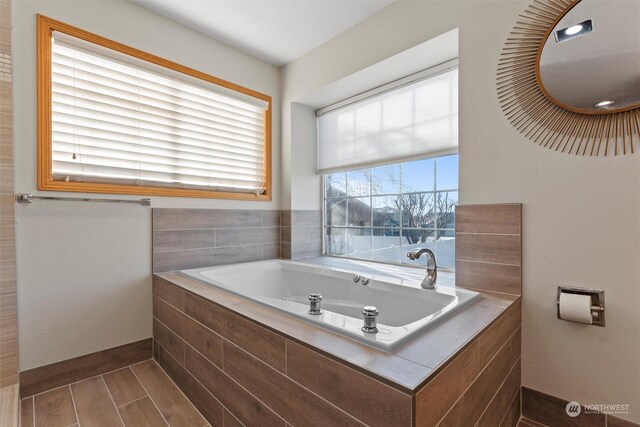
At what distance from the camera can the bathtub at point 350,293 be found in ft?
3.54

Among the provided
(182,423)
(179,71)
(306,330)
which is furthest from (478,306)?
(179,71)

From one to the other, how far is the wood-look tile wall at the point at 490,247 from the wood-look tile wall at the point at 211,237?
166 centimetres

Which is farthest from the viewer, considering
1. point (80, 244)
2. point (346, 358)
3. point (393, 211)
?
point (393, 211)

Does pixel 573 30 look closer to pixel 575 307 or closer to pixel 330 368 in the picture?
pixel 575 307

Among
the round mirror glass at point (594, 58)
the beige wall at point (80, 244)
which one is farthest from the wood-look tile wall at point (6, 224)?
the round mirror glass at point (594, 58)

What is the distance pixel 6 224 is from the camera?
1.56 metres

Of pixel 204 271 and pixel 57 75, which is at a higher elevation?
pixel 57 75

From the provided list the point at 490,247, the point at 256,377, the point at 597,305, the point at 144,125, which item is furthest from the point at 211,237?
the point at 597,305

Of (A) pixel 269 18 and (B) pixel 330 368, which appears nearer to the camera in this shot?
(B) pixel 330 368

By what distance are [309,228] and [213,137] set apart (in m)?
1.19

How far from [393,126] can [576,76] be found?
1.16m

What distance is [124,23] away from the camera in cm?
197

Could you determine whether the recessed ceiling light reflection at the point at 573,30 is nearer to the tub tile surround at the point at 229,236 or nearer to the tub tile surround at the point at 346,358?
the tub tile surround at the point at 346,358

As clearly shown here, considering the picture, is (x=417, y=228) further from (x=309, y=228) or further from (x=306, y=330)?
(x=306, y=330)
